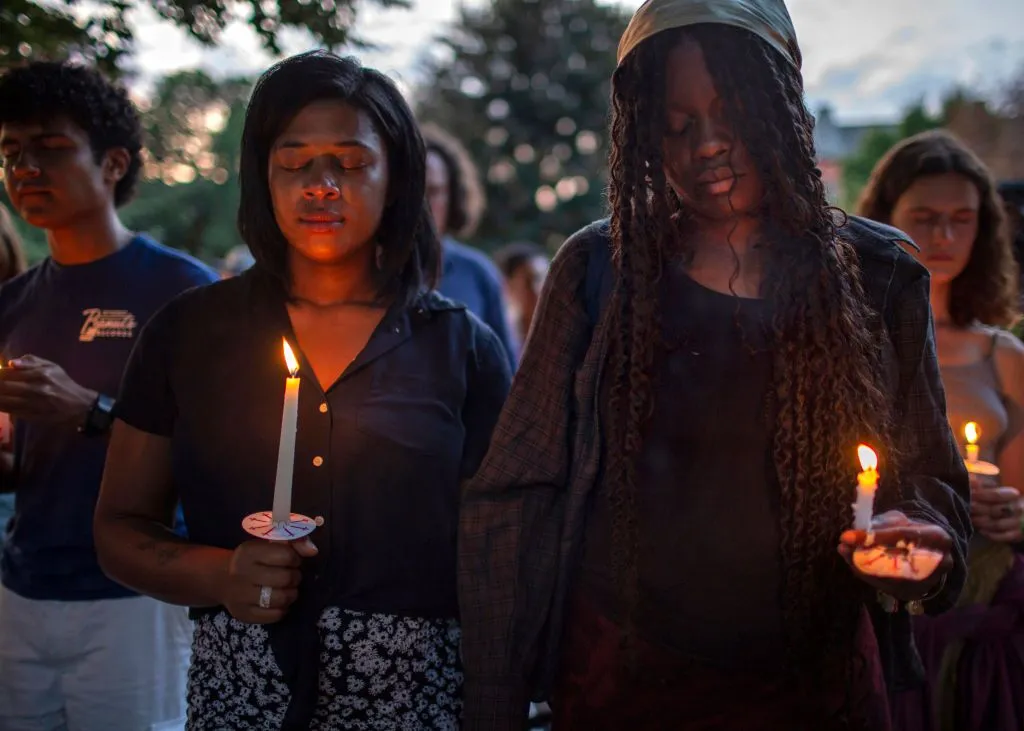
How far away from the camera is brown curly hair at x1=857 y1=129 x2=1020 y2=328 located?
10.6ft

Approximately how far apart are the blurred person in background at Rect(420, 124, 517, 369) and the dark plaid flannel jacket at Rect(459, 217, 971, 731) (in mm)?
2177

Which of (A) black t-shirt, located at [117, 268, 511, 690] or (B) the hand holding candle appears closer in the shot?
(B) the hand holding candle

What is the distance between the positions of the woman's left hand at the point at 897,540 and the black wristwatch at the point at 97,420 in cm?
196

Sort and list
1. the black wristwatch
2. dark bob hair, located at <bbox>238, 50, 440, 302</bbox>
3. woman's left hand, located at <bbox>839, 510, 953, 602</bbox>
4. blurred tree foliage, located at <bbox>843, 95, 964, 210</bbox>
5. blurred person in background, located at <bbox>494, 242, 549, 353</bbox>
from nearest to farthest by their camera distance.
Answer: woman's left hand, located at <bbox>839, 510, 953, 602</bbox> → dark bob hair, located at <bbox>238, 50, 440, 302</bbox> → the black wristwatch → blurred person in background, located at <bbox>494, 242, 549, 353</bbox> → blurred tree foliage, located at <bbox>843, 95, 964, 210</bbox>

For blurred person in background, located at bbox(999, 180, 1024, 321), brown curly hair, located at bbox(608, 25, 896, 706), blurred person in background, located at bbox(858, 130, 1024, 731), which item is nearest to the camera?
brown curly hair, located at bbox(608, 25, 896, 706)

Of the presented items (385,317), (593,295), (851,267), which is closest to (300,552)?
(385,317)

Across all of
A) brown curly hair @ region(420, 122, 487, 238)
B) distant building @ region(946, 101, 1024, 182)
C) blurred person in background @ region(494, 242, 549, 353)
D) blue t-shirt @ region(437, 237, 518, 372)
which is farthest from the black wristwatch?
distant building @ region(946, 101, 1024, 182)

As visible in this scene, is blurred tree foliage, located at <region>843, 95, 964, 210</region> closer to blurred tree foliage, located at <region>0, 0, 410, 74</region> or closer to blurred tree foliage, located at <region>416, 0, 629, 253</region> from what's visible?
blurred tree foliage, located at <region>416, 0, 629, 253</region>

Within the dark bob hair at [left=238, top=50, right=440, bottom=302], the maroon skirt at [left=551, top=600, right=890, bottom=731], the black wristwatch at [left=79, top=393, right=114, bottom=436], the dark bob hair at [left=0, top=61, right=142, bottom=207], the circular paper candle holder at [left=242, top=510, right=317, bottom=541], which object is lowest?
the maroon skirt at [left=551, top=600, right=890, bottom=731]

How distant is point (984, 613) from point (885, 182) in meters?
1.47

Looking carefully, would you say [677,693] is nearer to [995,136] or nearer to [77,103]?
[77,103]

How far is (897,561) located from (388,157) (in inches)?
58.2

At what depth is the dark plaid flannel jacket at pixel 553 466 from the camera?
1986 millimetres

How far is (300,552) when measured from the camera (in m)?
1.78
